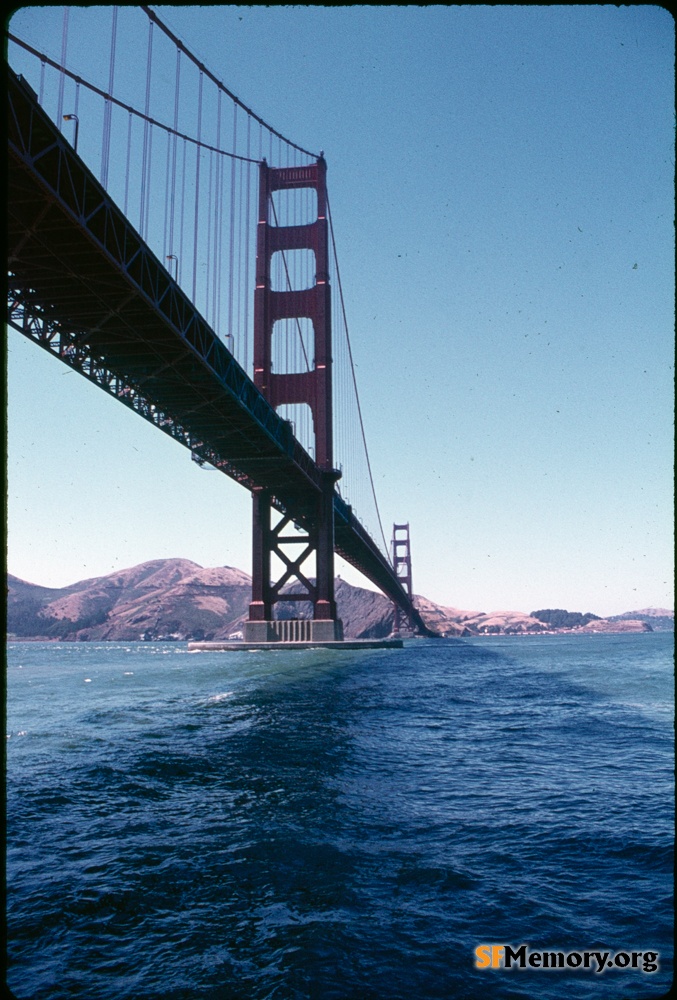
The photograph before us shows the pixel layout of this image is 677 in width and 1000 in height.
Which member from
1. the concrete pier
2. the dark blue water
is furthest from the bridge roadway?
the concrete pier

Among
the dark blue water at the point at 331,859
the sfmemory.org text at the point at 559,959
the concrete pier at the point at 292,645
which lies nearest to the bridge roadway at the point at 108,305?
the dark blue water at the point at 331,859

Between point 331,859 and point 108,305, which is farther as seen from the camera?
point 108,305

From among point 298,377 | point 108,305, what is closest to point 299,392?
point 298,377

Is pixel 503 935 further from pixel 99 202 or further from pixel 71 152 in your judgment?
pixel 99 202

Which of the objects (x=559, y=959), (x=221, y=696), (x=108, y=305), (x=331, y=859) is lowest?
(x=221, y=696)

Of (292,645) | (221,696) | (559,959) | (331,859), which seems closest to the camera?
(559,959)

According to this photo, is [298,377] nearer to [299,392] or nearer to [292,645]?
[299,392]
